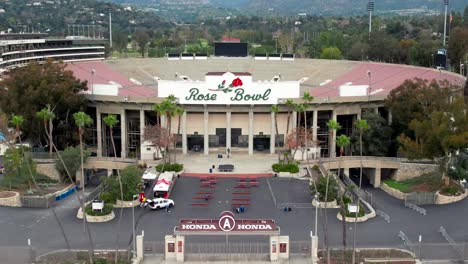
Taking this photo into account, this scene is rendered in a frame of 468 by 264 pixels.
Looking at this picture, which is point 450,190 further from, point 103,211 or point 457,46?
point 457,46

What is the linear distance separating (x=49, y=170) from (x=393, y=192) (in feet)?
131

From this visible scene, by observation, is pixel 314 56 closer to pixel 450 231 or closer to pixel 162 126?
pixel 162 126

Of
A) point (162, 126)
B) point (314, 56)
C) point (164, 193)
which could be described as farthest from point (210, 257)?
point (314, 56)

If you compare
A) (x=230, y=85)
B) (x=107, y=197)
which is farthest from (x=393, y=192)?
(x=107, y=197)

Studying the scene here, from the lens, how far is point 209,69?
4722 inches

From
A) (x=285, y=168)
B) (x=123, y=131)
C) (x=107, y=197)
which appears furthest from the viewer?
(x=123, y=131)

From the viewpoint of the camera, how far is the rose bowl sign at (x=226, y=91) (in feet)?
247

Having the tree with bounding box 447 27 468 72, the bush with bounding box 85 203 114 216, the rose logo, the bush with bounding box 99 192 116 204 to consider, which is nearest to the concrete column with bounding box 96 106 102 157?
the rose logo

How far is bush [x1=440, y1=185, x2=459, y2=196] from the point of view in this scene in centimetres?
5997

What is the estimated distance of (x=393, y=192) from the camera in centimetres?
6594

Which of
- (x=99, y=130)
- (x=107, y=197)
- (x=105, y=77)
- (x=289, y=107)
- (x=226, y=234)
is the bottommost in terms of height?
(x=107, y=197)

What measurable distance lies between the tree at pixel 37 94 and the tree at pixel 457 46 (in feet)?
263

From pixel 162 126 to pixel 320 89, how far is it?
30.4 metres

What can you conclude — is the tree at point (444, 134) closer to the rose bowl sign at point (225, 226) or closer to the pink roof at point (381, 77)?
the pink roof at point (381, 77)
